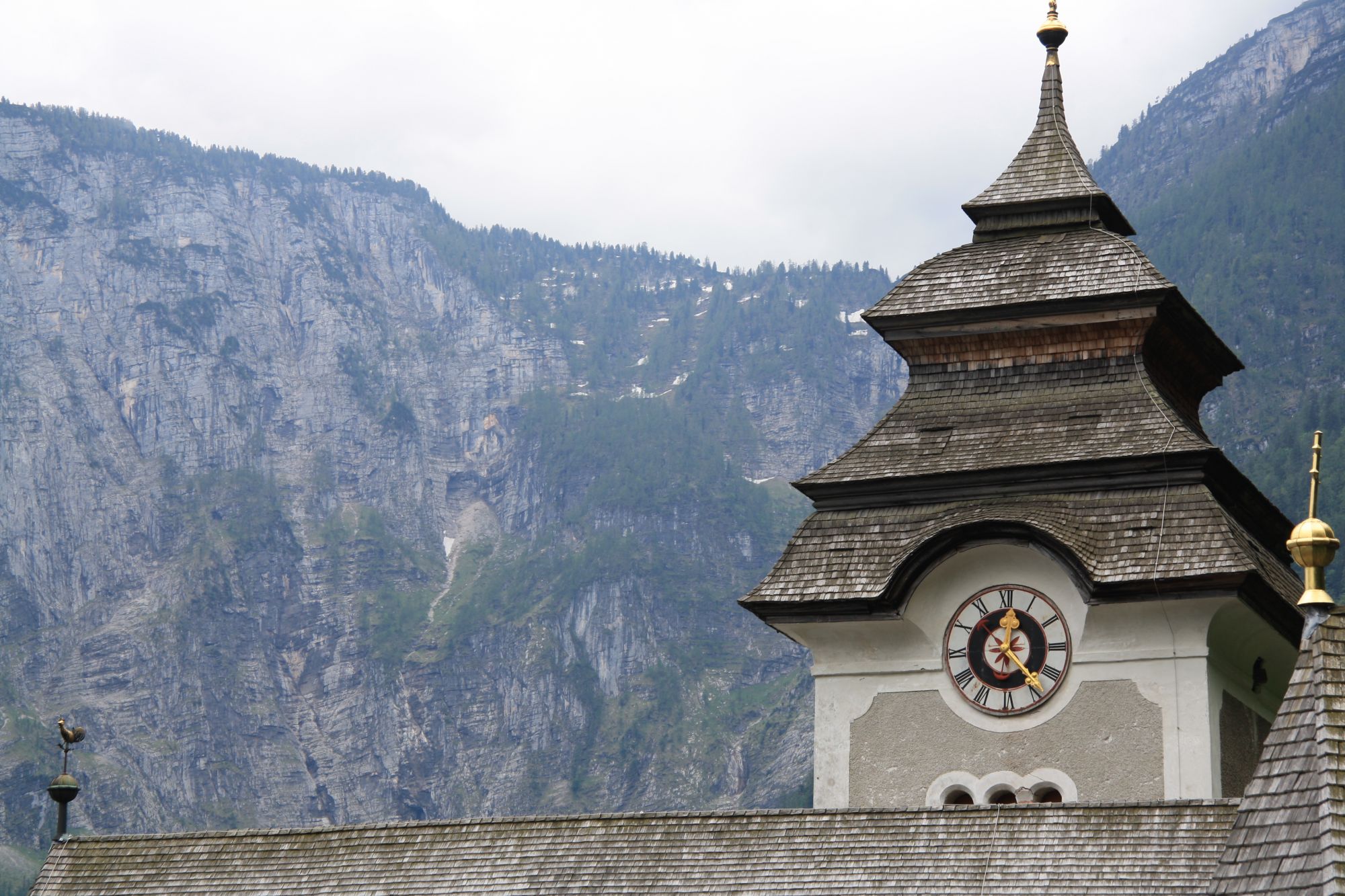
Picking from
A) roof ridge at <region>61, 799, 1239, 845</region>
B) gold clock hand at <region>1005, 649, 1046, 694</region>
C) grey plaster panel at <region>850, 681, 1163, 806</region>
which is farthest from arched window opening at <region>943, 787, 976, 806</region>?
roof ridge at <region>61, 799, 1239, 845</region>

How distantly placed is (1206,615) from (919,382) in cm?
746

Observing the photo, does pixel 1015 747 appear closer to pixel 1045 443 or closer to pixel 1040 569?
pixel 1040 569

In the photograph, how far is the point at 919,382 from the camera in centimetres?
4056

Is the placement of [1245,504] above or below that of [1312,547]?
above

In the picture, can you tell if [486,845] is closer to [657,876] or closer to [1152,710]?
[657,876]

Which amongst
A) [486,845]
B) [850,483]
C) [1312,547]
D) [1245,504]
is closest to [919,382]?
[850,483]

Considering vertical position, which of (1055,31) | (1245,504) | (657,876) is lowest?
(657,876)

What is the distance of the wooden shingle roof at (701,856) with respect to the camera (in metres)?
24.8

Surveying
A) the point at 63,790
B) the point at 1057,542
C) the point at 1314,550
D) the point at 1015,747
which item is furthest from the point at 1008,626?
the point at 1314,550

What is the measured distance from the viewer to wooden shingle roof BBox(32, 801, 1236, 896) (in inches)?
978

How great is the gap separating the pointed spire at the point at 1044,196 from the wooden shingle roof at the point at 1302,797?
2187 centimetres

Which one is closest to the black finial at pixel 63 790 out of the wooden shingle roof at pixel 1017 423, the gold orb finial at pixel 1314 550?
the wooden shingle roof at pixel 1017 423

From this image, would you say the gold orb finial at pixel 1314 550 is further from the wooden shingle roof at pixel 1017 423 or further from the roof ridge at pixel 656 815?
the wooden shingle roof at pixel 1017 423

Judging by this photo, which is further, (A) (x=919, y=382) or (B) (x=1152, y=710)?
(A) (x=919, y=382)
